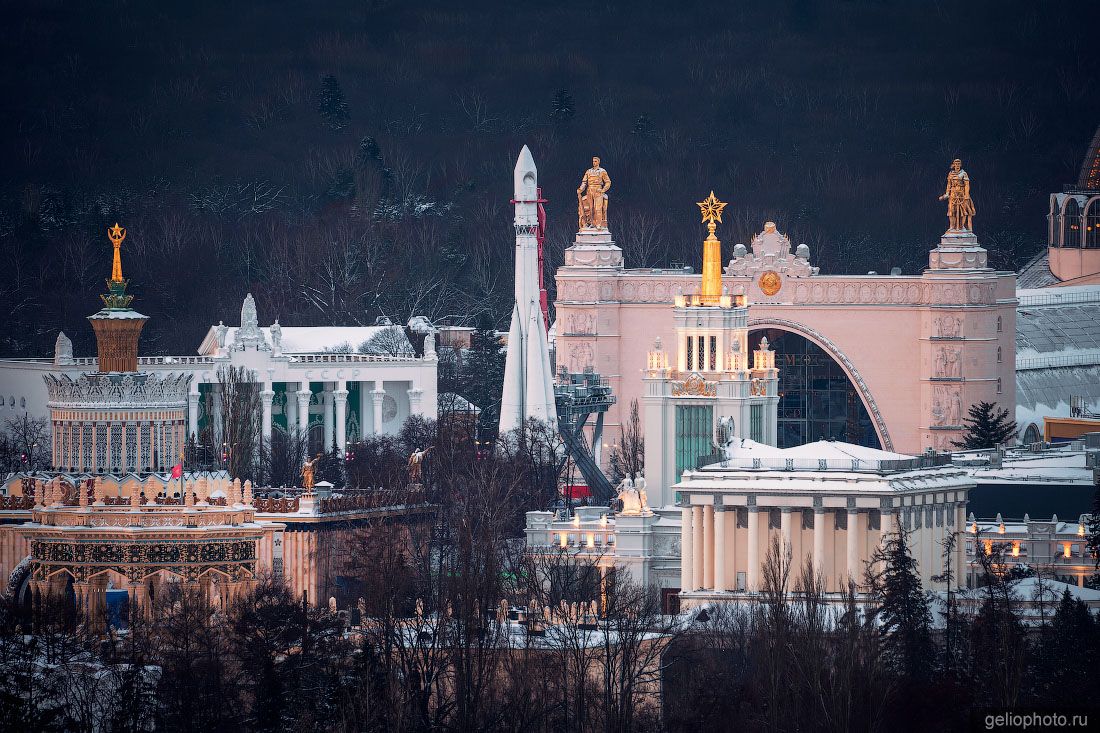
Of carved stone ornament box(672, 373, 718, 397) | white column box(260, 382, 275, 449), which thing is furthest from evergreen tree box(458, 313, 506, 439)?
carved stone ornament box(672, 373, 718, 397)

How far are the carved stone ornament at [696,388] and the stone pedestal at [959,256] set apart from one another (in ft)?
94.6

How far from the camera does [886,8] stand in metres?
194

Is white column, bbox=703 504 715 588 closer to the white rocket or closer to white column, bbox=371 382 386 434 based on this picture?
the white rocket

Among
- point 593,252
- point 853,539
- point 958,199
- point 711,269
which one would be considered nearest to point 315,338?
point 593,252

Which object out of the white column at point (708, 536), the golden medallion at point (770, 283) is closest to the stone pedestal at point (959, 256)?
the golden medallion at point (770, 283)

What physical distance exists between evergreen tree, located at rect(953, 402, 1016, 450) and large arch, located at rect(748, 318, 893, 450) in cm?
603

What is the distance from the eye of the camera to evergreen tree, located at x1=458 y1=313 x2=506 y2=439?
141 meters

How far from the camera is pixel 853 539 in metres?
88.4

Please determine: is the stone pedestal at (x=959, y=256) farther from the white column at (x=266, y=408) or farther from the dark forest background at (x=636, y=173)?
the dark forest background at (x=636, y=173)

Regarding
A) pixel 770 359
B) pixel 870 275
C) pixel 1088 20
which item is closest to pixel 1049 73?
pixel 1088 20

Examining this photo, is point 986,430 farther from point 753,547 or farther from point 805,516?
point 753,547

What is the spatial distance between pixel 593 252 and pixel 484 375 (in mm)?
10411

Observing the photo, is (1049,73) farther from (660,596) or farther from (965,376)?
(660,596)

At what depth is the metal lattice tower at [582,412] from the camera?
114 meters
